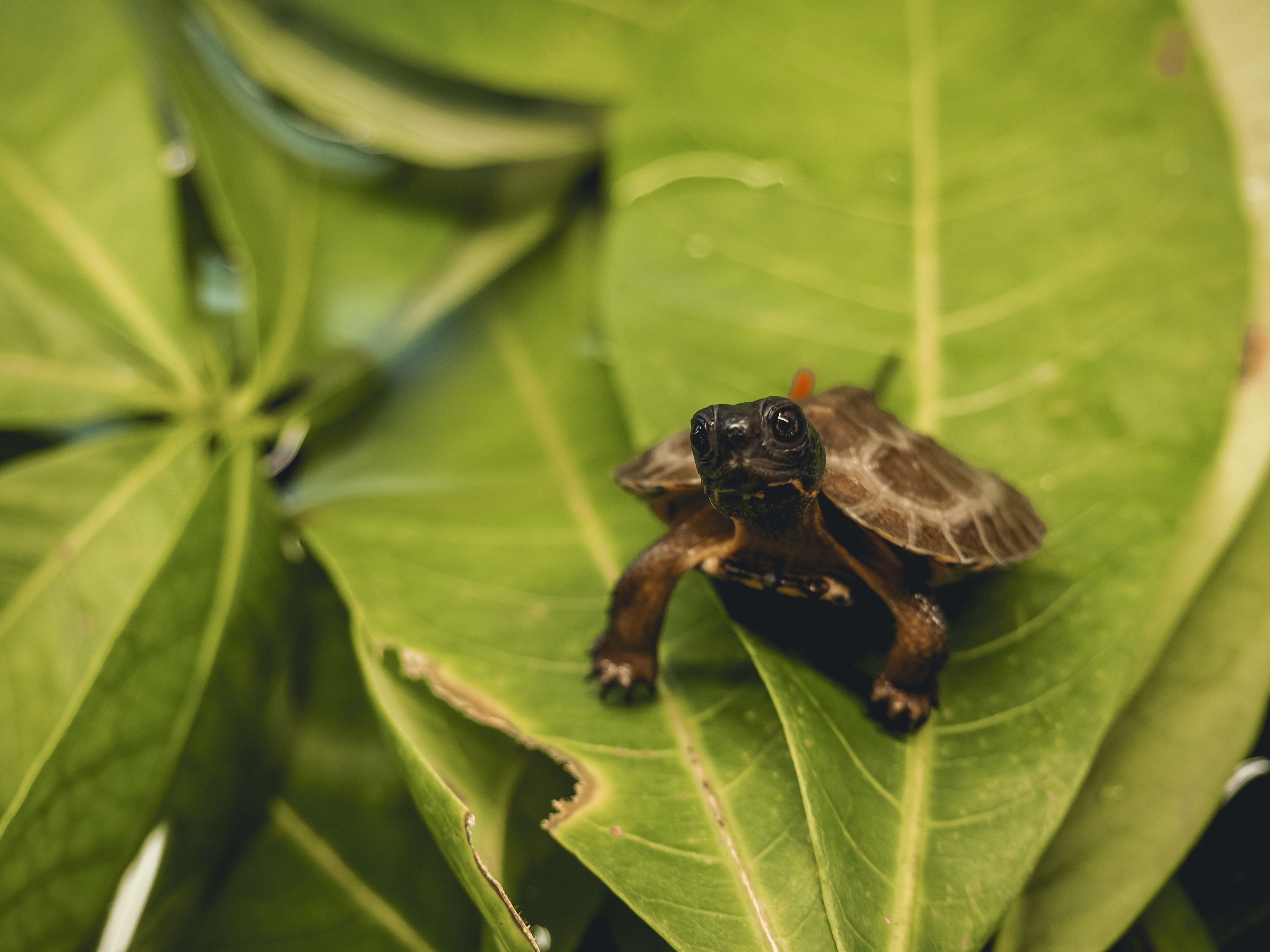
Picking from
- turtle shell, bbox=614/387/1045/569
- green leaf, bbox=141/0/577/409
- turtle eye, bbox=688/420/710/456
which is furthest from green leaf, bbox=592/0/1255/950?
green leaf, bbox=141/0/577/409

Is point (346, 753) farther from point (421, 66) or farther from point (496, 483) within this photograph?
point (421, 66)

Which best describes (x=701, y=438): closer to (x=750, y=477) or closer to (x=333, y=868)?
(x=750, y=477)

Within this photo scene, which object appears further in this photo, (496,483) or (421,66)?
(421,66)

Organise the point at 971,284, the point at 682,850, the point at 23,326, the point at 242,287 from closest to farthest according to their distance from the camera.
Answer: the point at 682,850
the point at 971,284
the point at 23,326
the point at 242,287

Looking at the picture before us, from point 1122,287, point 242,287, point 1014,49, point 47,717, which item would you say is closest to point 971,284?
point 1122,287

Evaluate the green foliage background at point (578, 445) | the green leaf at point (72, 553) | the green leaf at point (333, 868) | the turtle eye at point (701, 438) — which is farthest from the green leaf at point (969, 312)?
the green leaf at point (72, 553)

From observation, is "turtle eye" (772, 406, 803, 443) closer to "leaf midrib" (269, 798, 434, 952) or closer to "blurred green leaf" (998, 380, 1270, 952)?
"blurred green leaf" (998, 380, 1270, 952)

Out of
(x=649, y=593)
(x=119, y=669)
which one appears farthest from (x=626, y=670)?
(x=119, y=669)
